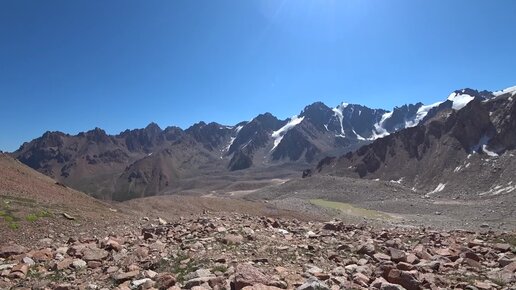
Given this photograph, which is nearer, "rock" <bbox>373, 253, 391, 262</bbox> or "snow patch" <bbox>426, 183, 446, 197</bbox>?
"rock" <bbox>373, 253, 391, 262</bbox>

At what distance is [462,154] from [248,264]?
533ft

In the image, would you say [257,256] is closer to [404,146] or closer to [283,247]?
[283,247]

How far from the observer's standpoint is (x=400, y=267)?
1374cm

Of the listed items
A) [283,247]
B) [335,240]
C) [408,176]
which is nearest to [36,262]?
[283,247]

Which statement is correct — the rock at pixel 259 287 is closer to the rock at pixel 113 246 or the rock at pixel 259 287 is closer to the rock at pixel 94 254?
the rock at pixel 94 254

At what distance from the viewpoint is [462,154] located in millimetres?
155375

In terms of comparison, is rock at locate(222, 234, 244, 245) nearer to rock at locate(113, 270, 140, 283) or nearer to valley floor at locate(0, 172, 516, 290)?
valley floor at locate(0, 172, 516, 290)

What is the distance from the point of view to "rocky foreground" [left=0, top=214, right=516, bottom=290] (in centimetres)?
1196

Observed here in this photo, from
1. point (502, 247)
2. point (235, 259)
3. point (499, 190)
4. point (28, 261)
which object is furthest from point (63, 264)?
point (499, 190)

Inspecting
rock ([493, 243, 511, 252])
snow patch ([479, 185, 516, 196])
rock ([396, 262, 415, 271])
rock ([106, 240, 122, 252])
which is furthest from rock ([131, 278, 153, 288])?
snow patch ([479, 185, 516, 196])

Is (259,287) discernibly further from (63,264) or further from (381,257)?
(63,264)

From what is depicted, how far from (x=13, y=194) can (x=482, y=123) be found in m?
178

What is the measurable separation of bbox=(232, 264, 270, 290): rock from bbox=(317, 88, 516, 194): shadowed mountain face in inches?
4791

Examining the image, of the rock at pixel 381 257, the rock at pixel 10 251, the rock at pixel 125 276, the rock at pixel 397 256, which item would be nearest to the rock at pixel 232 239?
the rock at pixel 125 276
